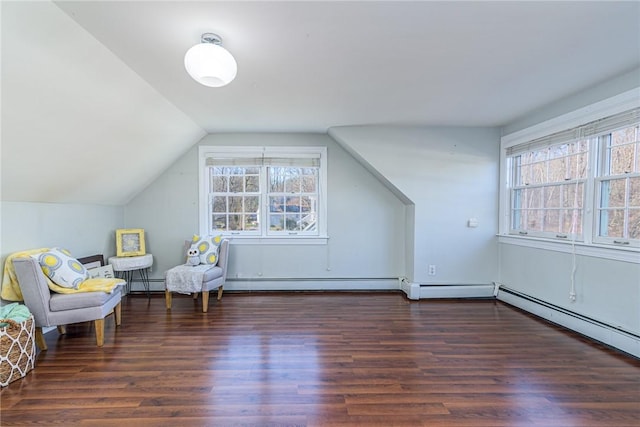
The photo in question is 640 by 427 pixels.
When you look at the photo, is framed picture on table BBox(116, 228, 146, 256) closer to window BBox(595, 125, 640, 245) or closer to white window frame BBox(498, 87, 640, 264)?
white window frame BBox(498, 87, 640, 264)

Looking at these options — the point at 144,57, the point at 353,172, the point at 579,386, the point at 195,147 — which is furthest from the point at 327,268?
the point at 144,57

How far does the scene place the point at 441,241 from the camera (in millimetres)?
4062

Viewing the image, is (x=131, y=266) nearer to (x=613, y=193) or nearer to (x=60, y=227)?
(x=60, y=227)

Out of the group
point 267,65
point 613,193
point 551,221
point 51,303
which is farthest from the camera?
point 551,221

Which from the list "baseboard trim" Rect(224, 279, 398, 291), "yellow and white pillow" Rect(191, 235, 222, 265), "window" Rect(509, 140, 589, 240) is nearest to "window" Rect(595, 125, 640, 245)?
"window" Rect(509, 140, 589, 240)

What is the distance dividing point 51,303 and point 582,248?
4.70 m

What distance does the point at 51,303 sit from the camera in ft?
8.08

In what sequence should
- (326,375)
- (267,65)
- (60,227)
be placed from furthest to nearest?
(60,227) < (267,65) < (326,375)

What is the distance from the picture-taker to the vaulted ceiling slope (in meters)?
1.68

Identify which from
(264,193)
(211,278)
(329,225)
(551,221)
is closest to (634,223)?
(551,221)

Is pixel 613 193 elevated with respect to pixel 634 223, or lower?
elevated

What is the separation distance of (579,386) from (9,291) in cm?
435

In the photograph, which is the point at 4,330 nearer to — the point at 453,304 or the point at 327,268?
the point at 327,268

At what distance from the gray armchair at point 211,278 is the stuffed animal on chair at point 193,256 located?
0.10 metres
